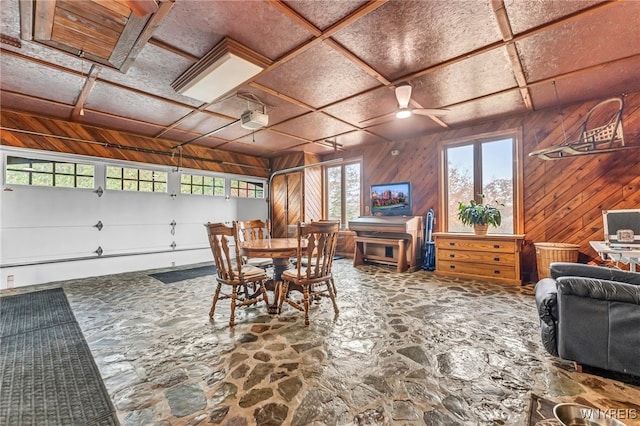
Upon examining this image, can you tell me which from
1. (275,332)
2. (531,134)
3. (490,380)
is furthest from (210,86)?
(531,134)

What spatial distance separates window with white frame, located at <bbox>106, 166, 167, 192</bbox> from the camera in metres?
5.25

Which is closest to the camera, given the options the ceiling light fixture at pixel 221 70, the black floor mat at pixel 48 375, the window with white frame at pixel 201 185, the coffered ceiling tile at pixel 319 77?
the black floor mat at pixel 48 375

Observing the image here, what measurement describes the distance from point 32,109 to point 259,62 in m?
4.14

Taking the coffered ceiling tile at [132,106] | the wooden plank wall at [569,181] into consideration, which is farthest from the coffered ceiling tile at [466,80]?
the coffered ceiling tile at [132,106]

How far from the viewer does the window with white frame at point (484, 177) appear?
4.65 m

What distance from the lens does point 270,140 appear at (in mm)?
6039

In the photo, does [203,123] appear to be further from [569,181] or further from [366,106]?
[569,181]

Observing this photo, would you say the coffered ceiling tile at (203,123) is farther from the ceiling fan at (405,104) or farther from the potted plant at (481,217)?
the potted plant at (481,217)

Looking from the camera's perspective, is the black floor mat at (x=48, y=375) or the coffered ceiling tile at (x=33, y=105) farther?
the coffered ceiling tile at (x=33, y=105)

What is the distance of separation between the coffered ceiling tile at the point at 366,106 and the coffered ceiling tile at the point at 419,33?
2.27ft

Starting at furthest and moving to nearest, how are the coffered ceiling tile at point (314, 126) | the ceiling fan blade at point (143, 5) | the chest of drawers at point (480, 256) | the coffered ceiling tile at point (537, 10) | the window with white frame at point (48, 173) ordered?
the coffered ceiling tile at point (314, 126), the window with white frame at point (48, 173), the chest of drawers at point (480, 256), the coffered ceiling tile at point (537, 10), the ceiling fan blade at point (143, 5)

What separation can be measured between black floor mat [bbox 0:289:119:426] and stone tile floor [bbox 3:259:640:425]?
9 cm

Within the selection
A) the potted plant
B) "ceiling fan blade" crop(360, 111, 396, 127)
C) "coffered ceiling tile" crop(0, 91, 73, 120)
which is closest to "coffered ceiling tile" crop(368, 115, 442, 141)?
"ceiling fan blade" crop(360, 111, 396, 127)

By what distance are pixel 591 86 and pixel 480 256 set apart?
8.92ft
